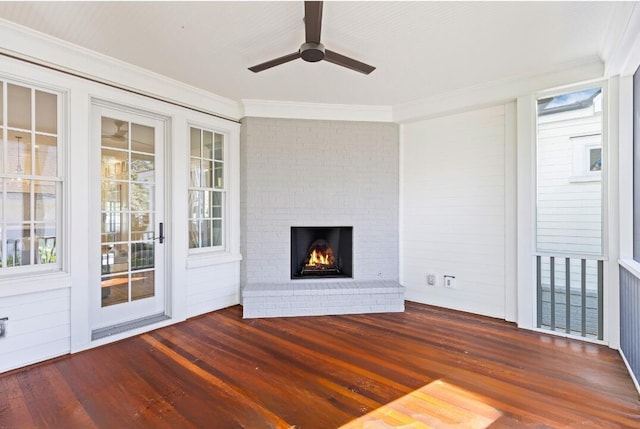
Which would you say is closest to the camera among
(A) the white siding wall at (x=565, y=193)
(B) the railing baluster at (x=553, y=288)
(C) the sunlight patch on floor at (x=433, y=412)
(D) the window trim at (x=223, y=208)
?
(C) the sunlight patch on floor at (x=433, y=412)

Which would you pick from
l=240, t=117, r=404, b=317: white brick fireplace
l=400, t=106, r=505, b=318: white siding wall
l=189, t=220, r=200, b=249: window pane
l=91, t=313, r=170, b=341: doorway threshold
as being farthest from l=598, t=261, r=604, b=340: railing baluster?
l=91, t=313, r=170, b=341: doorway threshold

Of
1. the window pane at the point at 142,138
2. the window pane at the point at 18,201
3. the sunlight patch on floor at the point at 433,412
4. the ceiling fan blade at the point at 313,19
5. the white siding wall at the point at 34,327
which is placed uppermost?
the ceiling fan blade at the point at 313,19

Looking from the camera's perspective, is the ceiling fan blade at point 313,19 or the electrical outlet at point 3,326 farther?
the electrical outlet at point 3,326

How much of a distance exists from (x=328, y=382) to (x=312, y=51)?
2.46 m

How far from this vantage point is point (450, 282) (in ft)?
13.0

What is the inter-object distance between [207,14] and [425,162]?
3.04 metres

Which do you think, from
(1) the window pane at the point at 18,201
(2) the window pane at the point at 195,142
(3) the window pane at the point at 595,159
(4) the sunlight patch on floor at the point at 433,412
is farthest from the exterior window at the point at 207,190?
(3) the window pane at the point at 595,159

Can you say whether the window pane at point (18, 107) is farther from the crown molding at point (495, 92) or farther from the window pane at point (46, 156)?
the crown molding at point (495, 92)

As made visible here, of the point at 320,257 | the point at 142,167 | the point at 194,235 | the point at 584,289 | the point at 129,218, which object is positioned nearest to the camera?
the point at 584,289

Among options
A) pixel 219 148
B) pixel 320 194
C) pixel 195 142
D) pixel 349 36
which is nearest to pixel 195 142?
pixel 195 142

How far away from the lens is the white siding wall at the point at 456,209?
12.0 feet

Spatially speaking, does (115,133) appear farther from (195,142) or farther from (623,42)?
(623,42)

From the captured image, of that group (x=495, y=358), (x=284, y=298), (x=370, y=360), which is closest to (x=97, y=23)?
(x=284, y=298)

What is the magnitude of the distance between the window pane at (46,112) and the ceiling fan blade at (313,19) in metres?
2.28
